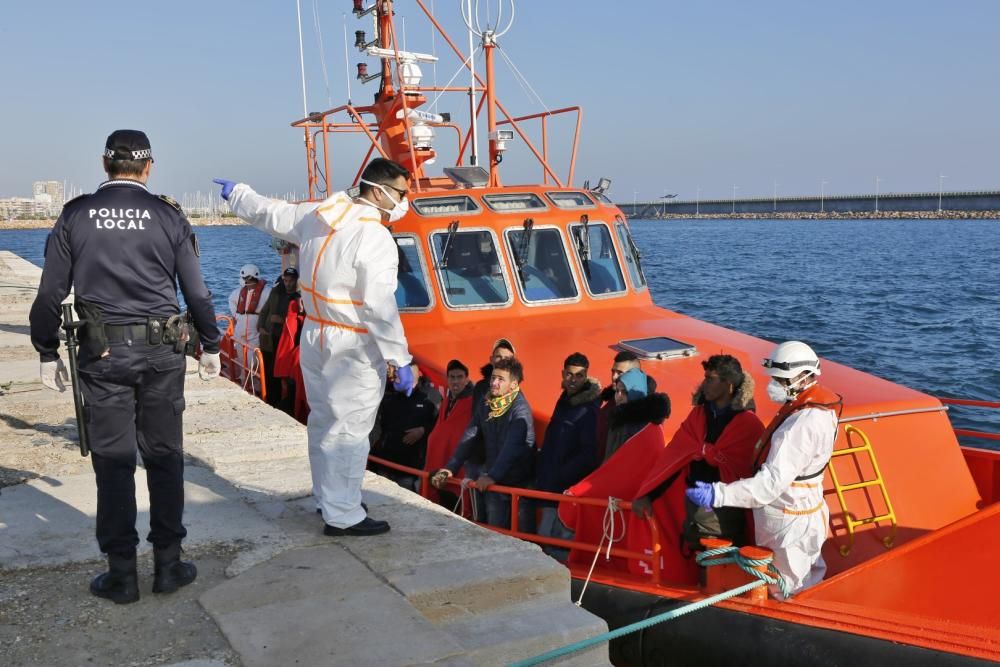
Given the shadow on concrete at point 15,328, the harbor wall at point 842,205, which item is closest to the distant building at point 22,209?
the harbor wall at point 842,205

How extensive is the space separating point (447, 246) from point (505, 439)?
7.78 ft

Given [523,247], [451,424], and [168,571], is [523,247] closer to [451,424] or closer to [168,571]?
[451,424]

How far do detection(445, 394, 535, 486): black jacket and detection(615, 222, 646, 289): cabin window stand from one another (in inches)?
117

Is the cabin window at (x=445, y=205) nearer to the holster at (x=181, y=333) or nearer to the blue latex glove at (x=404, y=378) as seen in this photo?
the blue latex glove at (x=404, y=378)

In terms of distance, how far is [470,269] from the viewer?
23.9 feet

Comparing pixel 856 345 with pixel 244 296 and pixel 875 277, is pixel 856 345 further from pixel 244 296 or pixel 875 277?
pixel 875 277

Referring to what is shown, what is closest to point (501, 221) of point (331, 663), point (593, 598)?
point (593, 598)

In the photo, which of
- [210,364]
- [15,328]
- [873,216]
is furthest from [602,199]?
[873,216]

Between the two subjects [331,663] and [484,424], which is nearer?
[331,663]

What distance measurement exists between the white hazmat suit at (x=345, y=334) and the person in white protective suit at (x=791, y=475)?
1.43m

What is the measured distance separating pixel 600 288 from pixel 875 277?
30302 mm

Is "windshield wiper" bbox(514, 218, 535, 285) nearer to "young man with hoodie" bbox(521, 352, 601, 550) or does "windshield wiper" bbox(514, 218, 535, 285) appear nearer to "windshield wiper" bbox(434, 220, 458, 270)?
"windshield wiper" bbox(434, 220, 458, 270)

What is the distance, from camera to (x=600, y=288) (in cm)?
765

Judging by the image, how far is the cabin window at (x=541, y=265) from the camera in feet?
24.1
